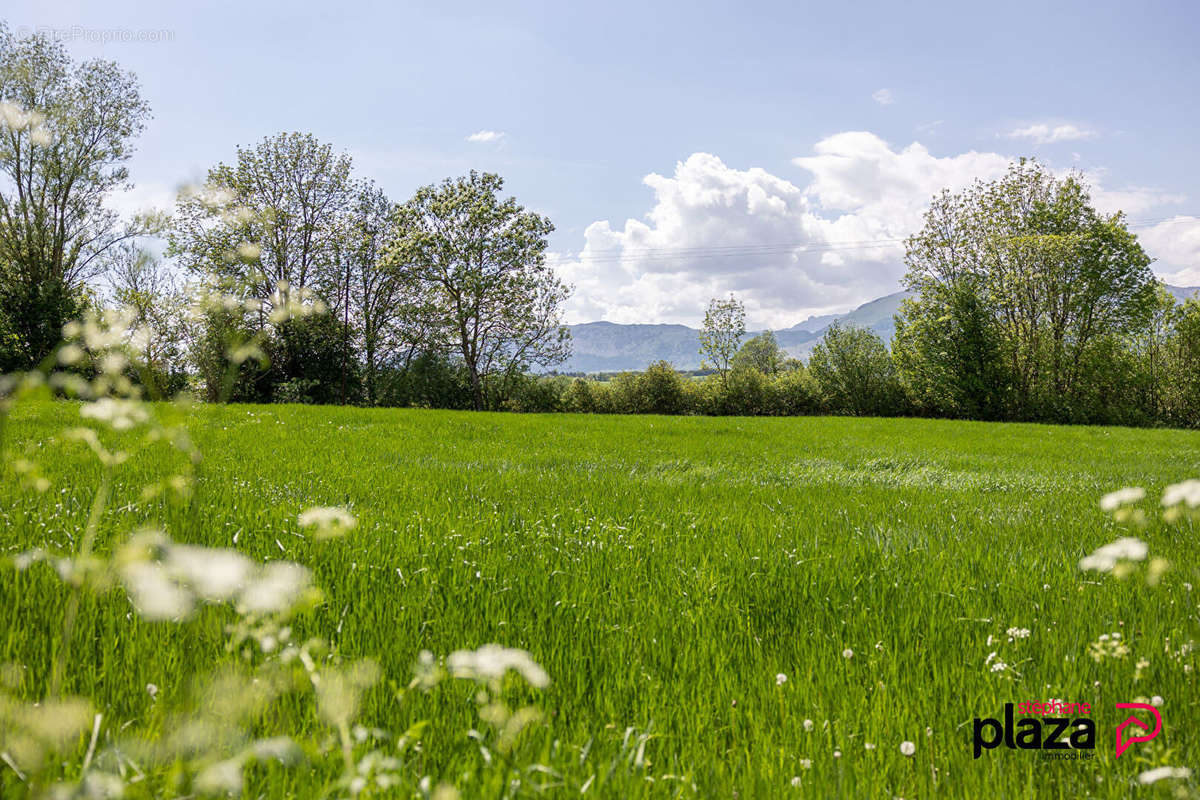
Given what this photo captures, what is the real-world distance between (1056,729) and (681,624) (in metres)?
1.55

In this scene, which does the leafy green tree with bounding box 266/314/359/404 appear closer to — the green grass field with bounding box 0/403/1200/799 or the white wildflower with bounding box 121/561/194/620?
the green grass field with bounding box 0/403/1200/799

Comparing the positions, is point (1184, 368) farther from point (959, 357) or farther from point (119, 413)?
point (119, 413)

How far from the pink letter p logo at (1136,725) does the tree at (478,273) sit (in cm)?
4383

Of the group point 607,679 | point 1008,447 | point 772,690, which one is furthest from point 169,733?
point 1008,447

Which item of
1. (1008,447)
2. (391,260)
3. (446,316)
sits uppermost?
(391,260)

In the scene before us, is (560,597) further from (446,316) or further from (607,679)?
(446,316)

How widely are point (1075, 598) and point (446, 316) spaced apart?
44.6 metres

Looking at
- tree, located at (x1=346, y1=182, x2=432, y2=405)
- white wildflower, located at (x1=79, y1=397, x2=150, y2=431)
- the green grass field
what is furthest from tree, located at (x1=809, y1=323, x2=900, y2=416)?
white wildflower, located at (x1=79, y1=397, x2=150, y2=431)

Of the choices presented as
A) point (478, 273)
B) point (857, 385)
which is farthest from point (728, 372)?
point (478, 273)

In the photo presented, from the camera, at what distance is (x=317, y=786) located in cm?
167

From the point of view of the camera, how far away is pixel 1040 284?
42719mm

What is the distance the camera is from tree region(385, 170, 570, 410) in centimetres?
4434

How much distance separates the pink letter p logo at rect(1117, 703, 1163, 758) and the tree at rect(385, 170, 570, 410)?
4383 cm

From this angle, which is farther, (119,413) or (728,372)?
(728,372)
